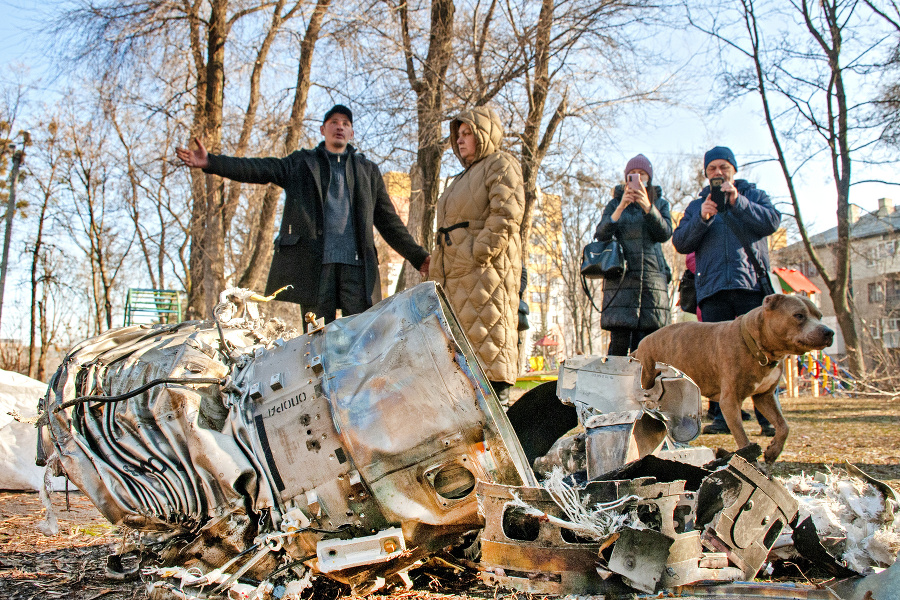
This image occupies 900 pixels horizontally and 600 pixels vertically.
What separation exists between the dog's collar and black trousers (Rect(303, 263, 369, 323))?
8.84ft

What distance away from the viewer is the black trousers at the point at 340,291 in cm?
420

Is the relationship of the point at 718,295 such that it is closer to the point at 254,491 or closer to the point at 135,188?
the point at 254,491

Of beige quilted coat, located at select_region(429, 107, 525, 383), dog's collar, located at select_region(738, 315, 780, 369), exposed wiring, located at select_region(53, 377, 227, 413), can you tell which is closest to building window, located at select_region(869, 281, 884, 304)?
dog's collar, located at select_region(738, 315, 780, 369)

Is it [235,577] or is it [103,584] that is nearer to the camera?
[235,577]

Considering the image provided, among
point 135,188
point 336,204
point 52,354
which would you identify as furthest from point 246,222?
point 336,204

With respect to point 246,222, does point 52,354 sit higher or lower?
lower

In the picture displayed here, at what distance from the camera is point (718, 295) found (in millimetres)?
5305

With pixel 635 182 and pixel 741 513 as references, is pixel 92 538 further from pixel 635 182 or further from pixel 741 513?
pixel 635 182

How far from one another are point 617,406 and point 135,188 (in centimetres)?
1928

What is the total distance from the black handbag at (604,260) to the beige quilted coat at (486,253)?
1.08 meters

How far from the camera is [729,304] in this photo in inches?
208

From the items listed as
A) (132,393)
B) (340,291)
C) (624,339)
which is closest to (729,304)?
(624,339)

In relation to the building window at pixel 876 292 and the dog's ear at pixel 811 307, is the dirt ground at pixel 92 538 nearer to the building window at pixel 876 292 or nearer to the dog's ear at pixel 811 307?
the dog's ear at pixel 811 307

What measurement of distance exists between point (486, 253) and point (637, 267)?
1.70 metres
